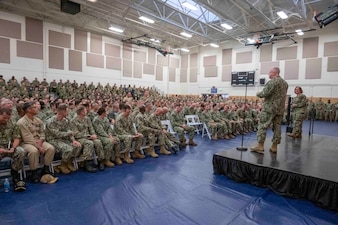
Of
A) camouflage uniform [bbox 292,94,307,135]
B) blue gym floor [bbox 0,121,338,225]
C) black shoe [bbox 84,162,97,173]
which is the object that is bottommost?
blue gym floor [bbox 0,121,338,225]

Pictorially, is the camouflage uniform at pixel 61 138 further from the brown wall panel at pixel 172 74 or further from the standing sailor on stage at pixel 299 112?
the brown wall panel at pixel 172 74

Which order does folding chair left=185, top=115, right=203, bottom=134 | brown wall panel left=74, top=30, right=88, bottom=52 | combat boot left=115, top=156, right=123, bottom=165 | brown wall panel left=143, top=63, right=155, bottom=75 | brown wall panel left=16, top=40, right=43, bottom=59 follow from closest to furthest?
combat boot left=115, top=156, right=123, bottom=165 < folding chair left=185, top=115, right=203, bottom=134 < brown wall panel left=16, top=40, right=43, bottom=59 < brown wall panel left=74, top=30, right=88, bottom=52 < brown wall panel left=143, top=63, right=155, bottom=75

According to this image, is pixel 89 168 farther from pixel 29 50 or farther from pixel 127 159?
pixel 29 50

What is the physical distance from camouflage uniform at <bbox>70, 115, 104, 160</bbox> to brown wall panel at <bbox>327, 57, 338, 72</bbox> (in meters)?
16.1

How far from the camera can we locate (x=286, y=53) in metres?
15.6

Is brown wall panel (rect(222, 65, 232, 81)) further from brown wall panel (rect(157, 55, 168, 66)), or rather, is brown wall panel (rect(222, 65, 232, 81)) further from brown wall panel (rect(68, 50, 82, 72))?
brown wall panel (rect(68, 50, 82, 72))

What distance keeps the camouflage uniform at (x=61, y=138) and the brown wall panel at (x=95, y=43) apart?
1322cm

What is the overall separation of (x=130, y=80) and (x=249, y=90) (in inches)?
409

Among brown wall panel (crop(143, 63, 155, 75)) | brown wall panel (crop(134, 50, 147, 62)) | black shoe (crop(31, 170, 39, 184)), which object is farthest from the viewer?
brown wall panel (crop(143, 63, 155, 75))

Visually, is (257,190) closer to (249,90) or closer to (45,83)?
(45,83)

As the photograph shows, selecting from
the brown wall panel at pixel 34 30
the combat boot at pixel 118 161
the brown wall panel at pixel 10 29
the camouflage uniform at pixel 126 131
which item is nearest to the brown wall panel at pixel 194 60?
the brown wall panel at pixel 34 30

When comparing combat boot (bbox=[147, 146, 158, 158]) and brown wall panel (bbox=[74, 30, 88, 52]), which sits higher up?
brown wall panel (bbox=[74, 30, 88, 52])

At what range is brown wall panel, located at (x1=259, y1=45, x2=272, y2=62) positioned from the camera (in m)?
16.4

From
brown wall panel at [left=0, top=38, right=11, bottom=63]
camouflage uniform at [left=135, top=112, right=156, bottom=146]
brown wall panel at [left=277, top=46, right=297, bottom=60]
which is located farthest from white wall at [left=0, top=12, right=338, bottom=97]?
camouflage uniform at [left=135, top=112, right=156, bottom=146]
